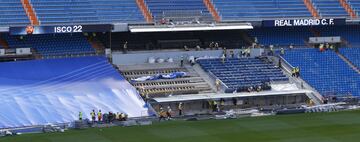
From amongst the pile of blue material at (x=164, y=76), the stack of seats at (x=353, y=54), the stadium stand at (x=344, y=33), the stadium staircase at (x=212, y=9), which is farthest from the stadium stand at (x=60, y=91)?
the stadium stand at (x=344, y=33)

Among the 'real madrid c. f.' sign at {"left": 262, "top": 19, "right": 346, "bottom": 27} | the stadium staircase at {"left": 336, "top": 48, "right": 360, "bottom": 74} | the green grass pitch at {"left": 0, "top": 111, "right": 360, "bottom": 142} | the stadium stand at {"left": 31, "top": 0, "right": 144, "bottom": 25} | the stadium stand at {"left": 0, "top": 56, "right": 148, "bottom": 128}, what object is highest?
the stadium stand at {"left": 31, "top": 0, "right": 144, "bottom": 25}

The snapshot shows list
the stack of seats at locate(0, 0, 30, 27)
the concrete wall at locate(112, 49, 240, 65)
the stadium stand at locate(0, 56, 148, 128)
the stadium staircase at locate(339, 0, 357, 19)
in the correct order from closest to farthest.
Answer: the stadium stand at locate(0, 56, 148, 128)
the stack of seats at locate(0, 0, 30, 27)
the concrete wall at locate(112, 49, 240, 65)
the stadium staircase at locate(339, 0, 357, 19)

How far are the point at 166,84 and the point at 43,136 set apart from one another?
1116 centimetres

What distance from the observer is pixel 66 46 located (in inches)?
1738

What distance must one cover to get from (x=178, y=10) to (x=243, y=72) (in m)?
6.84

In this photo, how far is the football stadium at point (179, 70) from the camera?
3528 centimetres

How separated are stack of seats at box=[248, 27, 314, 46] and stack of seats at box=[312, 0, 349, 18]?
207 centimetres

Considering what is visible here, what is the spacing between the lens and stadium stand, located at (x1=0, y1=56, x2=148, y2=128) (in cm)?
3600

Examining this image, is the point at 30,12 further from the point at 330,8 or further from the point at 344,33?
the point at 344,33

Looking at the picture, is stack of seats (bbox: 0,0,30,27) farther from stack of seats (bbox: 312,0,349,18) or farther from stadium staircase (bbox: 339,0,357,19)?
stadium staircase (bbox: 339,0,357,19)

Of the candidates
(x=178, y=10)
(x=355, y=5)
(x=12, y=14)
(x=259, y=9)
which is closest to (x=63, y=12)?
(x=12, y=14)

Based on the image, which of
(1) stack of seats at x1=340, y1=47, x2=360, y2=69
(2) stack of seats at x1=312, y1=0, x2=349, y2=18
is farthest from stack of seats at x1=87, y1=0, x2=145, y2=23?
(1) stack of seats at x1=340, y1=47, x2=360, y2=69

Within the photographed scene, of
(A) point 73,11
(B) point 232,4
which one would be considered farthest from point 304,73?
(A) point 73,11

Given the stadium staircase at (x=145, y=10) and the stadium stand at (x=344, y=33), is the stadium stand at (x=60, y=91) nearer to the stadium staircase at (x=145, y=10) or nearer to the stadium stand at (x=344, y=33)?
the stadium staircase at (x=145, y=10)
